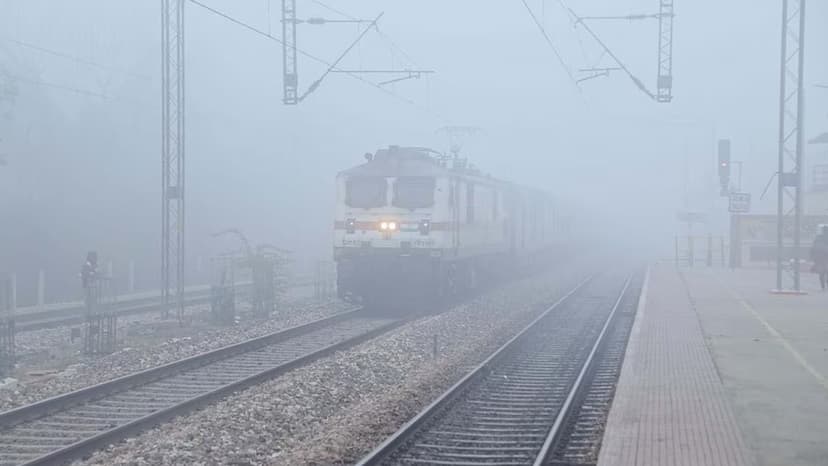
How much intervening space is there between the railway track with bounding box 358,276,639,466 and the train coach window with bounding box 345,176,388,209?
4996 millimetres

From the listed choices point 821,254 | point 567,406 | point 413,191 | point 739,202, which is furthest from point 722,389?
point 739,202

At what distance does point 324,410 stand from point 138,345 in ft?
20.3

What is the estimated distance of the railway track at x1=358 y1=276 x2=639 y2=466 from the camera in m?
8.48

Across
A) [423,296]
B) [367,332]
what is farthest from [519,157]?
[367,332]

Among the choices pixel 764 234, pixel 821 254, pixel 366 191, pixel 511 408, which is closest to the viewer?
pixel 511 408

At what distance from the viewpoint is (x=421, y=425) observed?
9477 millimetres

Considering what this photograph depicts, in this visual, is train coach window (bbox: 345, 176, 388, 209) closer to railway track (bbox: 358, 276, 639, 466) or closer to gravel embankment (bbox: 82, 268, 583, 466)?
gravel embankment (bbox: 82, 268, 583, 466)

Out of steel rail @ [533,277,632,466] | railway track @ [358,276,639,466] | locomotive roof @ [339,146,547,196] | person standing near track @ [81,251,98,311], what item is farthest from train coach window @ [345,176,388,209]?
steel rail @ [533,277,632,466]

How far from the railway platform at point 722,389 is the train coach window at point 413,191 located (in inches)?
210

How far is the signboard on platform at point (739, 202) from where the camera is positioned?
115 ft

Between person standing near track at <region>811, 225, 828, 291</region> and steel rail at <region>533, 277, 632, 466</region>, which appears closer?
steel rail at <region>533, 277, 632, 466</region>

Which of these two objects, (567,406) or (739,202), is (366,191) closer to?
(567,406)

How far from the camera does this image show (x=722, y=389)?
35.9ft

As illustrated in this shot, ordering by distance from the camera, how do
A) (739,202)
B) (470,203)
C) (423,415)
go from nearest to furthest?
1. (423,415)
2. (470,203)
3. (739,202)
